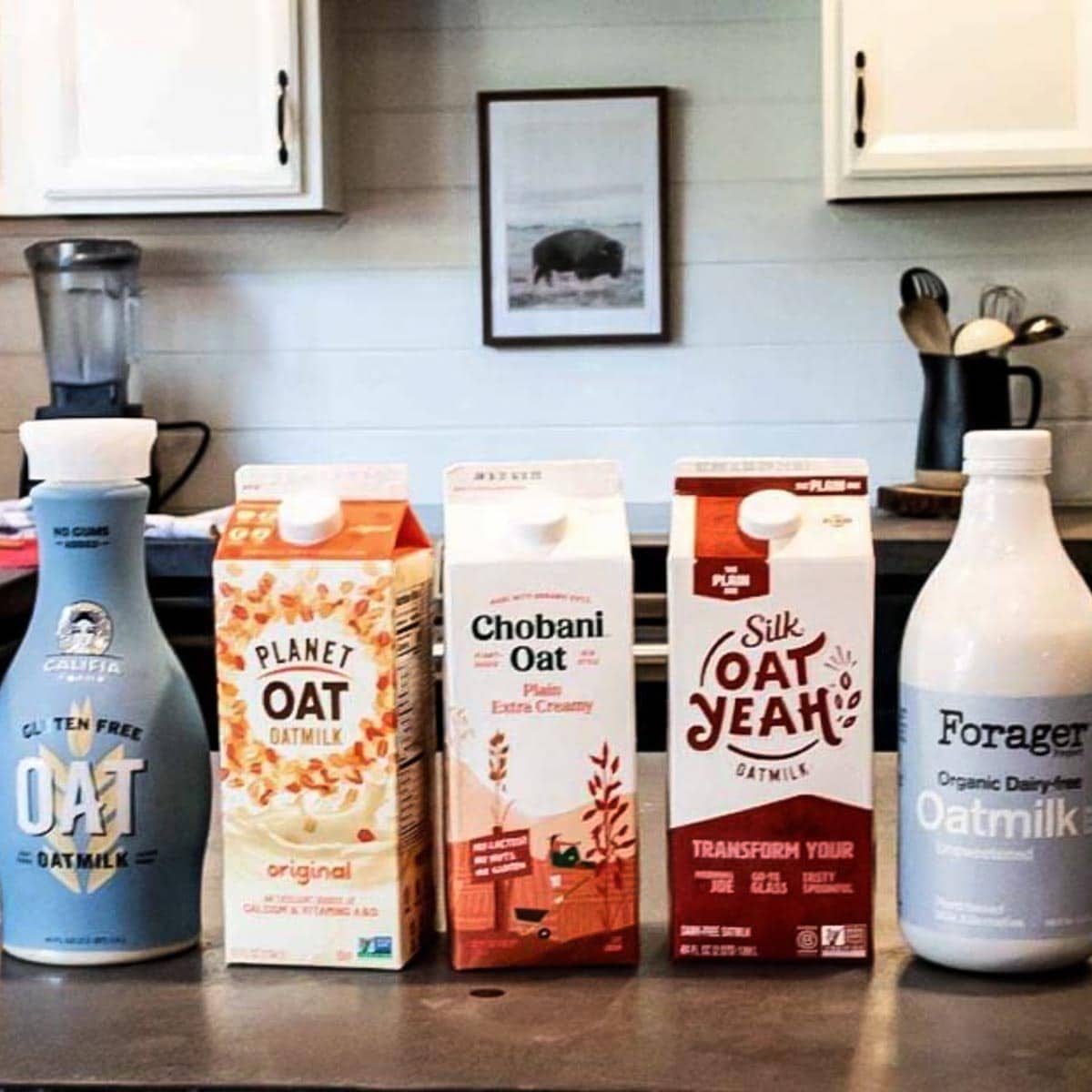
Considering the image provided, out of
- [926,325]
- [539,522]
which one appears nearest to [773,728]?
[539,522]

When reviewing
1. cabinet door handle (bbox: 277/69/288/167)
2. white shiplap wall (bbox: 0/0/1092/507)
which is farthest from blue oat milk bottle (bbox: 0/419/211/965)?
white shiplap wall (bbox: 0/0/1092/507)

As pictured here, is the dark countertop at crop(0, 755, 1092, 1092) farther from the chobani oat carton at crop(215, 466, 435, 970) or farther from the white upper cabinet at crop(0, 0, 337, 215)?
the white upper cabinet at crop(0, 0, 337, 215)

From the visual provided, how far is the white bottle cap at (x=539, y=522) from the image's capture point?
823mm

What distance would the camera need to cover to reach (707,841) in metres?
0.83

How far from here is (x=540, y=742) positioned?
82 cm

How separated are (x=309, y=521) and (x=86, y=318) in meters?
2.29

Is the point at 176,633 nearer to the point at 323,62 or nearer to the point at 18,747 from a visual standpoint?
the point at 323,62

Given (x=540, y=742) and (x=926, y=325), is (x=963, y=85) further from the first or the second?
(x=540, y=742)

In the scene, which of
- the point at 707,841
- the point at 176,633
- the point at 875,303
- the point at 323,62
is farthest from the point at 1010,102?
the point at 707,841

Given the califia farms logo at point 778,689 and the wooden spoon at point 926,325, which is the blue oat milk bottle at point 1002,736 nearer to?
the califia farms logo at point 778,689

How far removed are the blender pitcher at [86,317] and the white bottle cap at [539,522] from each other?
2.22 meters

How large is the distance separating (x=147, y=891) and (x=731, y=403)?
7.63 ft

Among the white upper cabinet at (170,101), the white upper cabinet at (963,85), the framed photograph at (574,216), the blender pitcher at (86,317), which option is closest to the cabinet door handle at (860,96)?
the white upper cabinet at (963,85)

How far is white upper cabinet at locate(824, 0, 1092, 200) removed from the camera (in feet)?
8.80
